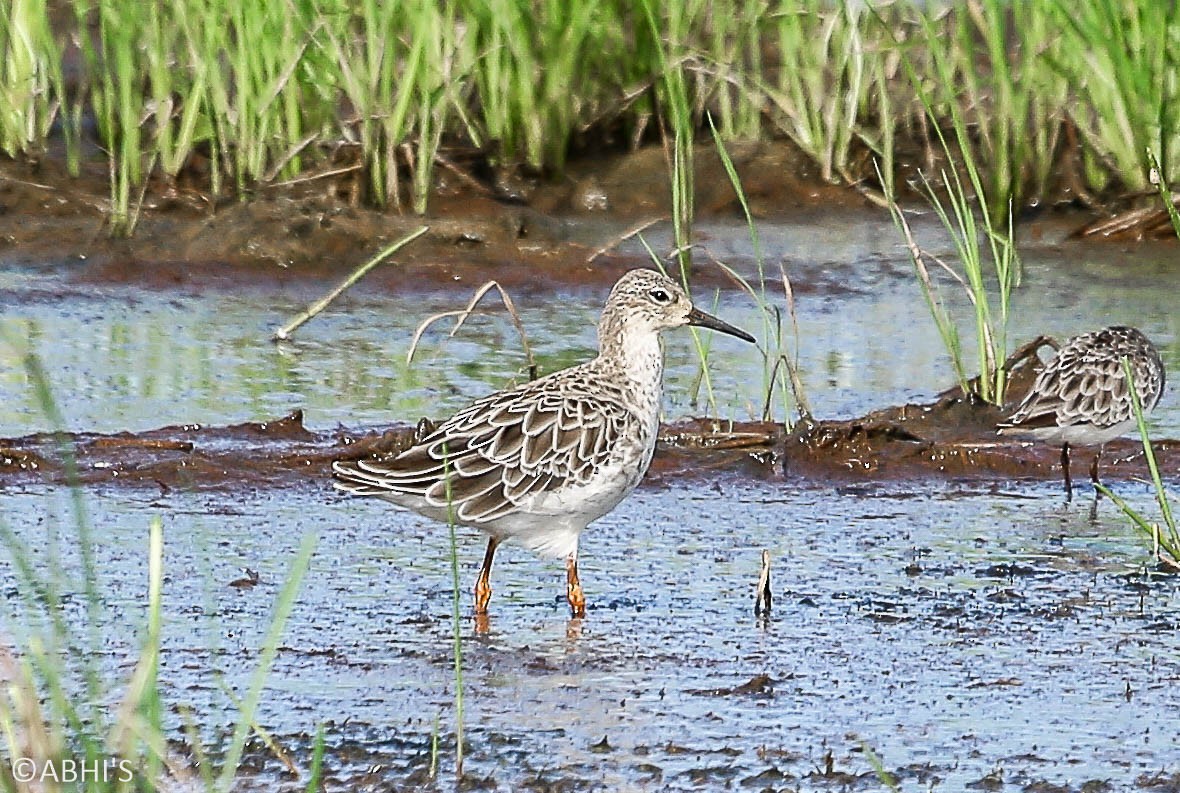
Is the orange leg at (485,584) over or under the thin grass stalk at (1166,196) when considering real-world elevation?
under

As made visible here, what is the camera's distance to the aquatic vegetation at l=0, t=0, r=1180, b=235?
11758mm

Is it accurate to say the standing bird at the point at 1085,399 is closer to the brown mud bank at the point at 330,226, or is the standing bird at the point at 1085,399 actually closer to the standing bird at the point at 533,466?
the standing bird at the point at 533,466

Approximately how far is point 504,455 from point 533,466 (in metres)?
0.11

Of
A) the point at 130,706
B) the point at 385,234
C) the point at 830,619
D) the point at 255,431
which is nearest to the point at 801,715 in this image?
the point at 830,619

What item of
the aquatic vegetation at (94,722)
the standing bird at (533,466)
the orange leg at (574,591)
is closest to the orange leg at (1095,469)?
the standing bird at (533,466)

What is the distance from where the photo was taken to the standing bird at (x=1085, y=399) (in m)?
8.23

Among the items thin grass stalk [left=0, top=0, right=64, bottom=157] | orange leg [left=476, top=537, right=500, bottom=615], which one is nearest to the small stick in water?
orange leg [left=476, top=537, right=500, bottom=615]

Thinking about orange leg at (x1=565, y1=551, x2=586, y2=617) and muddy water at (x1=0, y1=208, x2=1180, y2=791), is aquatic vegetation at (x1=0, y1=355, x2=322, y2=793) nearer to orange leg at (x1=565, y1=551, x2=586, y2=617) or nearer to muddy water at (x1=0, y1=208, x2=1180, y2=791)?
muddy water at (x1=0, y1=208, x2=1180, y2=791)

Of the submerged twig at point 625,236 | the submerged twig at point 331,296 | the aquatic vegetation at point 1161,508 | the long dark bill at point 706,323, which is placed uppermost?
the submerged twig at point 625,236

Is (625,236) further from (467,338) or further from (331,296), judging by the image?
(467,338)

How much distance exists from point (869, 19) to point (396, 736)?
9127 millimetres

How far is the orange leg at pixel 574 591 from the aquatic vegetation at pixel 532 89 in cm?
510

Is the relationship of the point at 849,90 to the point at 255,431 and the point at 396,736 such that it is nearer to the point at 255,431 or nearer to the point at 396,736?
the point at 255,431

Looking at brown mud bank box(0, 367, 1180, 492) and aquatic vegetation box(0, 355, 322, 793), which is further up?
brown mud bank box(0, 367, 1180, 492)
